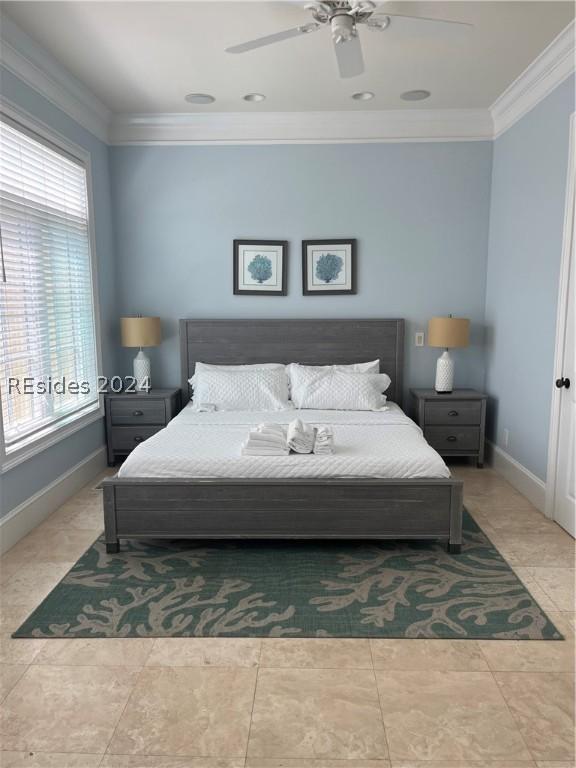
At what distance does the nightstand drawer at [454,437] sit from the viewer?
172 inches

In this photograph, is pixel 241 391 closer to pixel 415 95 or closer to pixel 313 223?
pixel 313 223

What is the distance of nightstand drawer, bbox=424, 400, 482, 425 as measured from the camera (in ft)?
14.3

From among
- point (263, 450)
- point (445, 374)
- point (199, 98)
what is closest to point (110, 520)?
point (263, 450)

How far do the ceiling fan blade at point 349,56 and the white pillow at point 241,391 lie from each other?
217 cm

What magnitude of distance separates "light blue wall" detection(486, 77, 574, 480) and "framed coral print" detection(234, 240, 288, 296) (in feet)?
5.81

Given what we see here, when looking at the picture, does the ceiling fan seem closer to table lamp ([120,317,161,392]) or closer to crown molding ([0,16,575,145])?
crown molding ([0,16,575,145])

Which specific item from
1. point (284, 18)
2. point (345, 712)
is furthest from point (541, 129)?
point (345, 712)

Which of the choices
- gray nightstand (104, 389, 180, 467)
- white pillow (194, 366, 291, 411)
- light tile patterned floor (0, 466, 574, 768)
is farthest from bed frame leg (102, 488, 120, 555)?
gray nightstand (104, 389, 180, 467)

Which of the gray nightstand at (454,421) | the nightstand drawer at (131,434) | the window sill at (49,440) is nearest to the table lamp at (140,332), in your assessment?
the nightstand drawer at (131,434)

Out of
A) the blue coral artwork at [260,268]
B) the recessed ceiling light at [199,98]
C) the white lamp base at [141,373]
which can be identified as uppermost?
the recessed ceiling light at [199,98]

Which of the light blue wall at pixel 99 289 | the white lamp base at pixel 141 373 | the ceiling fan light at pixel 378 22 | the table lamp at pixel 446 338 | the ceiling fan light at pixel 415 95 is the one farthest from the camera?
the white lamp base at pixel 141 373

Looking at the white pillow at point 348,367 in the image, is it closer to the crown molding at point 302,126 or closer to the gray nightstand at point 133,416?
the gray nightstand at point 133,416

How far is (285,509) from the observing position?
290 cm

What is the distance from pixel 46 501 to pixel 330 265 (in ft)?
9.39
